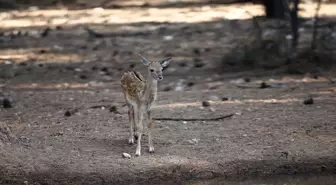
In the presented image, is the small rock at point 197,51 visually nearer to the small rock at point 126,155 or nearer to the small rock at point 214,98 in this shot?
the small rock at point 214,98

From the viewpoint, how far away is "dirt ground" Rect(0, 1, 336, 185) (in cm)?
731

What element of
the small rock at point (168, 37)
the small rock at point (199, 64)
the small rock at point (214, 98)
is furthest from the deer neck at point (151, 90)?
the small rock at point (168, 37)

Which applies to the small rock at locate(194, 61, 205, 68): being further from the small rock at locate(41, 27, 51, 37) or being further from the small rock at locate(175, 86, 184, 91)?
the small rock at locate(41, 27, 51, 37)

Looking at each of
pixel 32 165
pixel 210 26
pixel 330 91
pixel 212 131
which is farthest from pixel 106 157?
pixel 210 26

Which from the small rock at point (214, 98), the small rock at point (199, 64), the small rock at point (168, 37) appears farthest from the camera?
the small rock at point (168, 37)

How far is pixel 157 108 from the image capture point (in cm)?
962

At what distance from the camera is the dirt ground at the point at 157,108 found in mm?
7309

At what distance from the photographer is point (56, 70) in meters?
12.7

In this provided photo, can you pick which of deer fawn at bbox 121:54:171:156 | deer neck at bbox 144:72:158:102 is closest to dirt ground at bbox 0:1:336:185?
deer fawn at bbox 121:54:171:156

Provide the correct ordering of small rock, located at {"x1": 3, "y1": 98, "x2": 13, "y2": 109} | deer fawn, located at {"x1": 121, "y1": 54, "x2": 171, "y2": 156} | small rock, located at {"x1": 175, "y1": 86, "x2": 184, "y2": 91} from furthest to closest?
small rock, located at {"x1": 175, "y1": 86, "x2": 184, "y2": 91} → small rock, located at {"x1": 3, "y1": 98, "x2": 13, "y2": 109} → deer fawn, located at {"x1": 121, "y1": 54, "x2": 171, "y2": 156}

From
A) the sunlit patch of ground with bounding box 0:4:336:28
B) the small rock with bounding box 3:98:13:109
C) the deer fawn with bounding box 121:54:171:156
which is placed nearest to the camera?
the deer fawn with bounding box 121:54:171:156

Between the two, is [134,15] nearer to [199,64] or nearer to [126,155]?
[199,64]

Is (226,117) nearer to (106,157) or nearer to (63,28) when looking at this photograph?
(106,157)

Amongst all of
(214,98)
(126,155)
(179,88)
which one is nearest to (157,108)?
(214,98)
